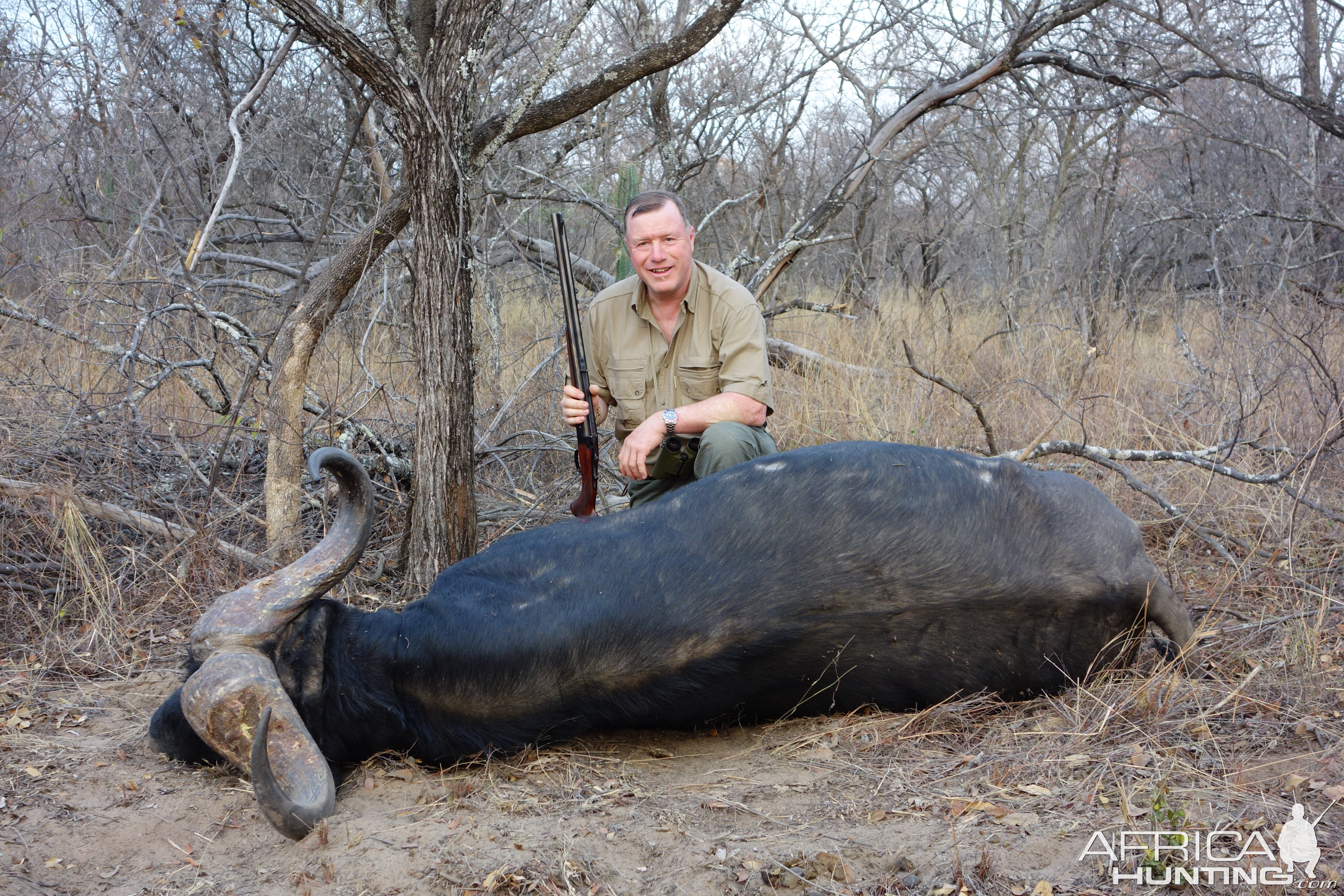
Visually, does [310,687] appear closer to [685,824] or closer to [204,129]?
[685,824]

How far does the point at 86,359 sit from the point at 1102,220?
26.9ft

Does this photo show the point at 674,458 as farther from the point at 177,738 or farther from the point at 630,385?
the point at 177,738

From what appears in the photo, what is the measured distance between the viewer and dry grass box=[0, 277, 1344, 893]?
2570 millimetres

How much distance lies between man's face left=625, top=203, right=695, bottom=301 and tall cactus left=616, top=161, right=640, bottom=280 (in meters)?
2.09

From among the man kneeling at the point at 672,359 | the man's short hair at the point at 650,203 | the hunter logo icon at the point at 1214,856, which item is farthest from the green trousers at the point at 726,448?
the hunter logo icon at the point at 1214,856

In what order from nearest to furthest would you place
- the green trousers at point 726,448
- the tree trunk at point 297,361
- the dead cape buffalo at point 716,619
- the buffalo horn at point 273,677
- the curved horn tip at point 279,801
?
the curved horn tip at point 279,801 → the buffalo horn at point 273,677 → the dead cape buffalo at point 716,619 → the green trousers at point 726,448 → the tree trunk at point 297,361

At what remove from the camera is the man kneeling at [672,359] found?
12.8 feet

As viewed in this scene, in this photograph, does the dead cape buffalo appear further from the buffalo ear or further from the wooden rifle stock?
the wooden rifle stock

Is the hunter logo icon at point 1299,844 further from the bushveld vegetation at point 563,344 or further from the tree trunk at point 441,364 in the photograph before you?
the tree trunk at point 441,364

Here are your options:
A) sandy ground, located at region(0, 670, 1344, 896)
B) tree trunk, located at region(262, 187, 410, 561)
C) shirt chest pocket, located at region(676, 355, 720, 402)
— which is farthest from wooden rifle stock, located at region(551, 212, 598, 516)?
sandy ground, located at region(0, 670, 1344, 896)

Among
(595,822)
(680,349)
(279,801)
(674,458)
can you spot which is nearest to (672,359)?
(680,349)

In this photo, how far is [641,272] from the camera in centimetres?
413

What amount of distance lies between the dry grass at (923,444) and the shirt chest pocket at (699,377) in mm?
925

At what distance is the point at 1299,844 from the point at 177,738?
2.91m
